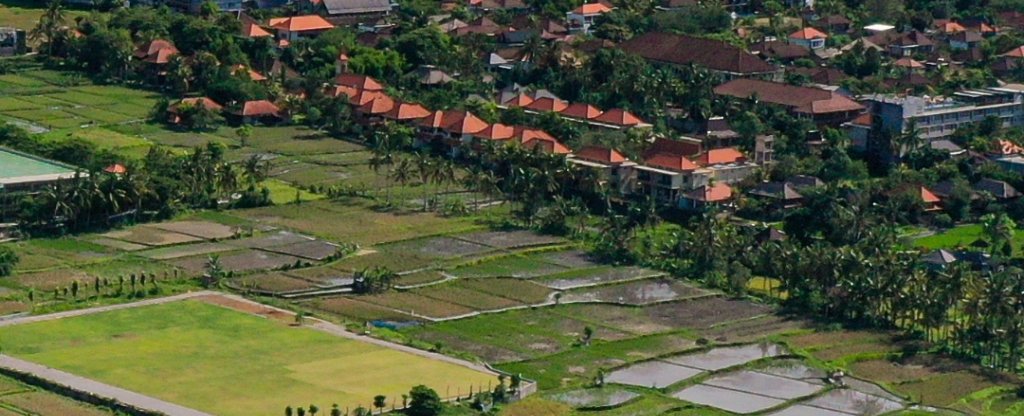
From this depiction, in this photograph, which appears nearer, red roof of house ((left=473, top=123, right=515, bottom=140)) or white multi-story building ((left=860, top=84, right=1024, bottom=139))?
red roof of house ((left=473, top=123, right=515, bottom=140))

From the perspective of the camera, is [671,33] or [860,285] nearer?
[860,285]

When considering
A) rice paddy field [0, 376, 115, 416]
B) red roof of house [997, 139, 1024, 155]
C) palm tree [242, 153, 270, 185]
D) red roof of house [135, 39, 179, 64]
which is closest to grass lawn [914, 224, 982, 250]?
red roof of house [997, 139, 1024, 155]

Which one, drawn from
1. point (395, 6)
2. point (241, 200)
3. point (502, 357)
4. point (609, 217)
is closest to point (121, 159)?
point (241, 200)

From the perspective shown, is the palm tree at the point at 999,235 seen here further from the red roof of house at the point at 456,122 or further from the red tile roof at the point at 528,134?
the red roof of house at the point at 456,122

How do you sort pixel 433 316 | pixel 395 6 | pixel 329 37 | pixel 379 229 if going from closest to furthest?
pixel 433 316, pixel 379 229, pixel 329 37, pixel 395 6

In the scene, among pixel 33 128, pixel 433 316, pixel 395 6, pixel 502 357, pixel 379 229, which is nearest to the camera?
pixel 502 357

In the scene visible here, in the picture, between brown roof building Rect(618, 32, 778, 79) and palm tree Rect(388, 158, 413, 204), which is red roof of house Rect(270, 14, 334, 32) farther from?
palm tree Rect(388, 158, 413, 204)

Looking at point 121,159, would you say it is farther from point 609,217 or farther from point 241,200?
point 609,217
